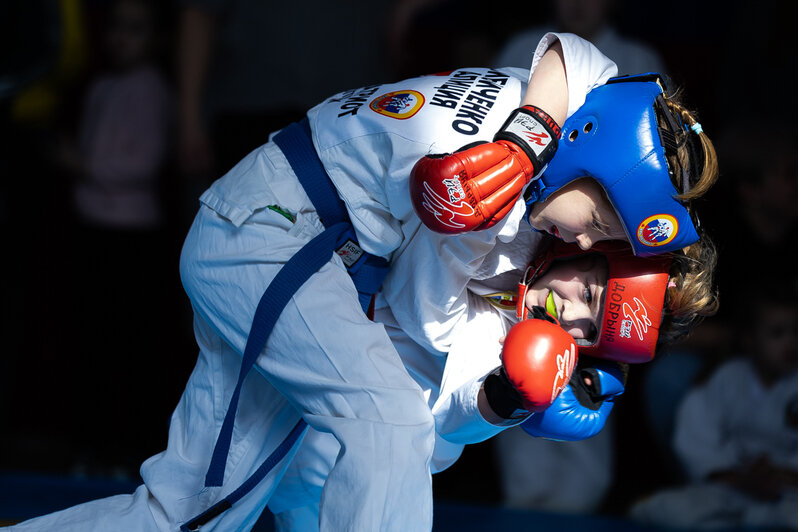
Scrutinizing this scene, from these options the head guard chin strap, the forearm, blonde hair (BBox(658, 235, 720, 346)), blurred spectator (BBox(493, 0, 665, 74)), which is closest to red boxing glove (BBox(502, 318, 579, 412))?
the head guard chin strap

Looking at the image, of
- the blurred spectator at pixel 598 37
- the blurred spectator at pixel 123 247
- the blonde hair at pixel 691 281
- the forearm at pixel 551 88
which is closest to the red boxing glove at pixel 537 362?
the blonde hair at pixel 691 281

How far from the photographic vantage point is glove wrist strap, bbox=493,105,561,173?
1.49 meters

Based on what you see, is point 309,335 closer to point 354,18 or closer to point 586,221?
point 586,221

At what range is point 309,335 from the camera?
1539 millimetres

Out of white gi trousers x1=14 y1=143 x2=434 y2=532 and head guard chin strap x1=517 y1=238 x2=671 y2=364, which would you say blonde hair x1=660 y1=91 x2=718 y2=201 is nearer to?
head guard chin strap x1=517 y1=238 x2=671 y2=364

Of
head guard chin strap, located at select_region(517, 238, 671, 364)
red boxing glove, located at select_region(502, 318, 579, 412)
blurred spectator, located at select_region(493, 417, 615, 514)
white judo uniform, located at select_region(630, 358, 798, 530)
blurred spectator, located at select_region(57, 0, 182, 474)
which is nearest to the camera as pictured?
red boxing glove, located at select_region(502, 318, 579, 412)

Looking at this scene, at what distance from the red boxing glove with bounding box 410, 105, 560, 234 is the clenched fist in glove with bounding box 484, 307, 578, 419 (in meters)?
0.23

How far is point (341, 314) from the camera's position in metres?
1.55

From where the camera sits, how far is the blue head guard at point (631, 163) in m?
1.52

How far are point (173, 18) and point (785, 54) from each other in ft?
8.22

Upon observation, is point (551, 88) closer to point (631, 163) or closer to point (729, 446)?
point (631, 163)

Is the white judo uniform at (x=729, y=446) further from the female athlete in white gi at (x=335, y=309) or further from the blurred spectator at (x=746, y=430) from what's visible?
the female athlete in white gi at (x=335, y=309)

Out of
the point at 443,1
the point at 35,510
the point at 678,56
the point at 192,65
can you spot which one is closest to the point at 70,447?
the point at 35,510

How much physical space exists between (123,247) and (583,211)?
2.23m
